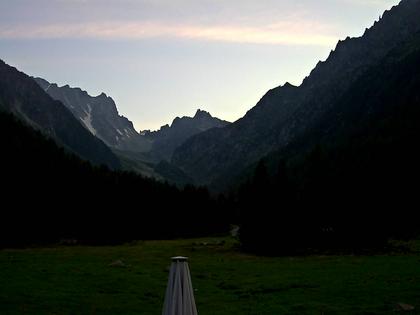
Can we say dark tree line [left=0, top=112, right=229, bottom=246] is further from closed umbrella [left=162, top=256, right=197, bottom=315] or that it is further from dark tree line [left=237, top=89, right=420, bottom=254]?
closed umbrella [left=162, top=256, right=197, bottom=315]

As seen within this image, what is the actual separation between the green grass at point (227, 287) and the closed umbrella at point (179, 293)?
12118 millimetres

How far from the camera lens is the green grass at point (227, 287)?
2819 cm

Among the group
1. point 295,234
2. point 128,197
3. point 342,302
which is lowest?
point 342,302

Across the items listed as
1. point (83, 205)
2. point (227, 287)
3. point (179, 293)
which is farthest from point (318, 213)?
point (179, 293)

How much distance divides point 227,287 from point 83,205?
71008mm

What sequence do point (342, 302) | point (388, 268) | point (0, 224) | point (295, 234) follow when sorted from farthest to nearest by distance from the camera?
point (0, 224) → point (295, 234) → point (388, 268) → point (342, 302)

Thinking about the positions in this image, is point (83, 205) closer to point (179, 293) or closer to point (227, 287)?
point (227, 287)

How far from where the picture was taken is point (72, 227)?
338ft

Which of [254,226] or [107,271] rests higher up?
[254,226]

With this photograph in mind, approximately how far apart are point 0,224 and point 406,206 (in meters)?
72.1

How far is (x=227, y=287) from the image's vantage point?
36594 millimetres

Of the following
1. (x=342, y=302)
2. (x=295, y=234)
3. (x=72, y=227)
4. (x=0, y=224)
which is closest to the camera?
(x=342, y=302)

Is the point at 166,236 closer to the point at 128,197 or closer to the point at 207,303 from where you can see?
the point at 128,197

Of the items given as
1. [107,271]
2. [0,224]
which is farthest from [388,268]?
[0,224]
